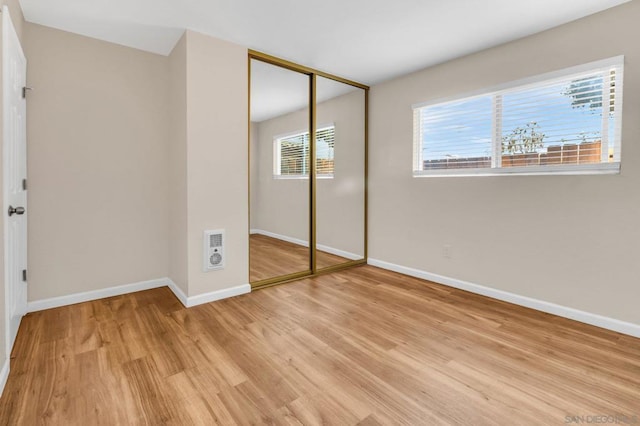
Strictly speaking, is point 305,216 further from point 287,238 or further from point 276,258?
point 276,258

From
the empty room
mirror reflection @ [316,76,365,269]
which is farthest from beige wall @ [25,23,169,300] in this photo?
mirror reflection @ [316,76,365,269]

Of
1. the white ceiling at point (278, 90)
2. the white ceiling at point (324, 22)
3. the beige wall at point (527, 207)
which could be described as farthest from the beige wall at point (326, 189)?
the white ceiling at point (324, 22)

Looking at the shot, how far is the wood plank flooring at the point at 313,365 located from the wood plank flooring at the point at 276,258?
58 cm

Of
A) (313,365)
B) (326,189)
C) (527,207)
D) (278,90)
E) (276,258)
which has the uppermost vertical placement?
(278,90)

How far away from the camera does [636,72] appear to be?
2320 mm

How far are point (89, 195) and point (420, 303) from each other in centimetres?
335

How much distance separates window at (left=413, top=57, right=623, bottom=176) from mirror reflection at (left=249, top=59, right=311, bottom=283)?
147cm

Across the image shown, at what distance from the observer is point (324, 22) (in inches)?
104

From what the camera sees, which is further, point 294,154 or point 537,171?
point 294,154

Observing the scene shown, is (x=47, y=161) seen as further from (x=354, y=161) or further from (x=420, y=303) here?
(x=420, y=303)

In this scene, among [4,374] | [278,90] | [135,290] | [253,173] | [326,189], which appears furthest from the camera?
[326,189]

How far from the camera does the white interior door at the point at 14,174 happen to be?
6.16 feet

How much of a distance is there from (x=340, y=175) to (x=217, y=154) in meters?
→ 1.78

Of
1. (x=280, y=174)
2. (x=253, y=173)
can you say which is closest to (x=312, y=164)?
(x=280, y=174)
